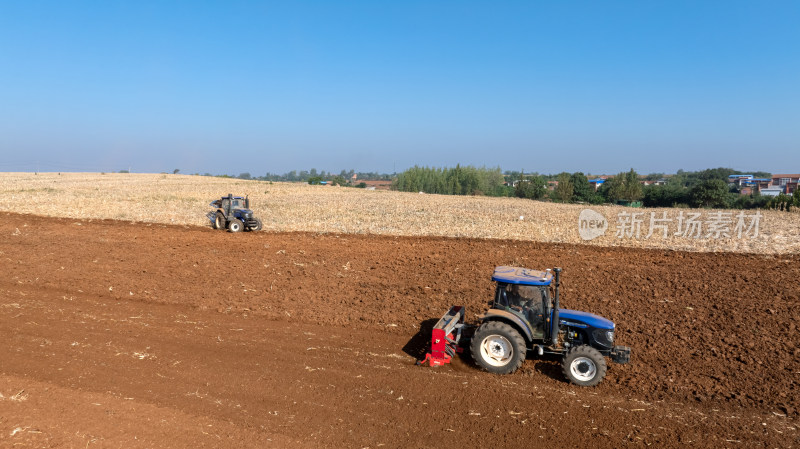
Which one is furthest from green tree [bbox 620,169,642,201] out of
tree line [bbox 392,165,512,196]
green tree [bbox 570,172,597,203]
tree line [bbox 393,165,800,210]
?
tree line [bbox 392,165,512,196]

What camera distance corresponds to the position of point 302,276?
45.5ft

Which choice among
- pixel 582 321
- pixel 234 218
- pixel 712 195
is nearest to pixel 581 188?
pixel 712 195

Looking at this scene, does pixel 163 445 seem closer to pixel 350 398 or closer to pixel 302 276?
pixel 350 398

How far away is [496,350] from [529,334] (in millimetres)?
617

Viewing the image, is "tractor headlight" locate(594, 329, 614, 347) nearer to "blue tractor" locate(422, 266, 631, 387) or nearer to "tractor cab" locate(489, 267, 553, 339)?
"blue tractor" locate(422, 266, 631, 387)

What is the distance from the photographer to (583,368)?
7.57 m

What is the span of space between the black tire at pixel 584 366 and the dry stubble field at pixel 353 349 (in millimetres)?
239

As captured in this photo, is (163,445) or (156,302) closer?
(163,445)

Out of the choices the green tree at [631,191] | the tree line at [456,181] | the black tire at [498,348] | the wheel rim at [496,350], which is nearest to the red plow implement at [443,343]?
the black tire at [498,348]

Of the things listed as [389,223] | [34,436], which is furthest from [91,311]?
[389,223]

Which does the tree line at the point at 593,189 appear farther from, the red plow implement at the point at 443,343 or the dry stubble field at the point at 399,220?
the red plow implement at the point at 443,343

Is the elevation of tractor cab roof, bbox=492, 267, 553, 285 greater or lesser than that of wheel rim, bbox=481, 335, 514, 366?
greater

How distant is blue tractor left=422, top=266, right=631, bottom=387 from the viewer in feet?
25.1

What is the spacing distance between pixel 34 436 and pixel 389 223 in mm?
21148
